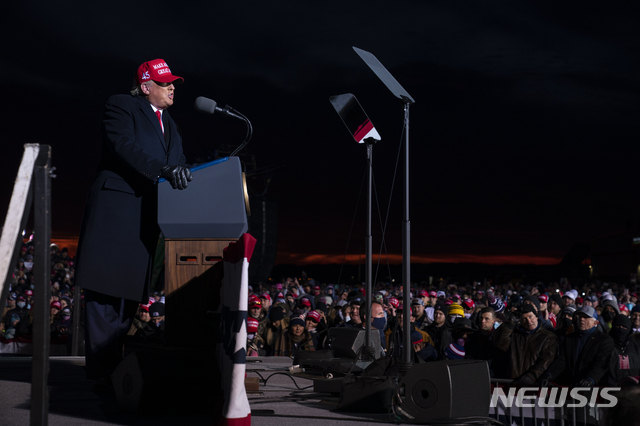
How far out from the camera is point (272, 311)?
423 inches

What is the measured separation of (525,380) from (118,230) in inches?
174

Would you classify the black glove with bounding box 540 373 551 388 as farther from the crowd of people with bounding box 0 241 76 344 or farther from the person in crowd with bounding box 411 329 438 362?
the crowd of people with bounding box 0 241 76 344

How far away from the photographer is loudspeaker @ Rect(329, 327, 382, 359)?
222 inches

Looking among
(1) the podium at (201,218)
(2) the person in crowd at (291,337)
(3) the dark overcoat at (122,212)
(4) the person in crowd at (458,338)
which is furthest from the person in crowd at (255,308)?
(1) the podium at (201,218)

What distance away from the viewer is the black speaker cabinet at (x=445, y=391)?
324 cm

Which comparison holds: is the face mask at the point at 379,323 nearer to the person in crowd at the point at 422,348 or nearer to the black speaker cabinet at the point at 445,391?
the person in crowd at the point at 422,348

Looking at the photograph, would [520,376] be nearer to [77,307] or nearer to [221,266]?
[221,266]

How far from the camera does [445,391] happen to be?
10.6ft

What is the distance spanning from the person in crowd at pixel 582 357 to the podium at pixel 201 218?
436cm

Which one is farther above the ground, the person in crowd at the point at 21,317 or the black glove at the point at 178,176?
the black glove at the point at 178,176

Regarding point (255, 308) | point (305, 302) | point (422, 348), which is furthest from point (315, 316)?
point (305, 302)

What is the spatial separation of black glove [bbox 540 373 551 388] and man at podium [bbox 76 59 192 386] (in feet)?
14.1

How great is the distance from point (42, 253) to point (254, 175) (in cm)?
3090

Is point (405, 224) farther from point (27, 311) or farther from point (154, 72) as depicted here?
point (27, 311)
